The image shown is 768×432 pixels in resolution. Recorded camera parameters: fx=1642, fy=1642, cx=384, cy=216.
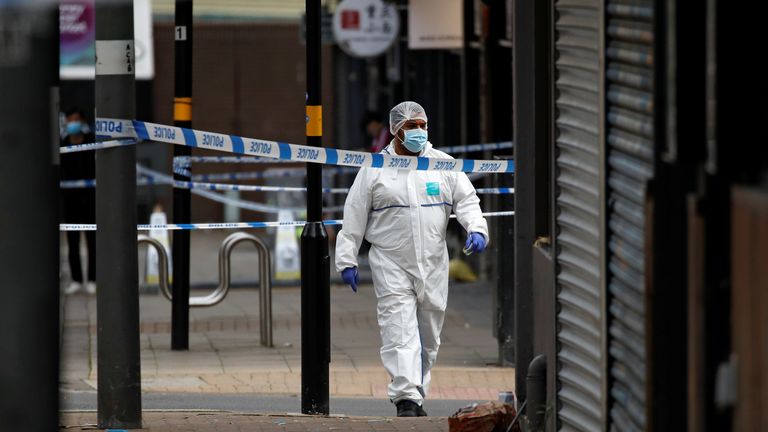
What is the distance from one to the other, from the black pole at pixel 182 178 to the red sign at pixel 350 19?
647 centimetres

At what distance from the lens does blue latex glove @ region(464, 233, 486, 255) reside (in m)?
8.87

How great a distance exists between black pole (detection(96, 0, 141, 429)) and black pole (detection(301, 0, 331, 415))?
1.32m

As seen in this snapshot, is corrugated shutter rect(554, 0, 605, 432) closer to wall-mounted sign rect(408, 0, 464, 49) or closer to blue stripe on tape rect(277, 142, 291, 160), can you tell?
blue stripe on tape rect(277, 142, 291, 160)

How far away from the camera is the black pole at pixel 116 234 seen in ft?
24.9

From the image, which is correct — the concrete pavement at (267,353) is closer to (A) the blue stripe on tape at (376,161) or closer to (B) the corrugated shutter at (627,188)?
(A) the blue stripe on tape at (376,161)

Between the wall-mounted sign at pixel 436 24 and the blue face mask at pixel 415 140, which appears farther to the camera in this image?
the wall-mounted sign at pixel 436 24

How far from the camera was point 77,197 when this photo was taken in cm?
1584

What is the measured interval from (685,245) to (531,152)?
2.65m

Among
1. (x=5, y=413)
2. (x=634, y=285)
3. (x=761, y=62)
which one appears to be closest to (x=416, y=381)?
(x=634, y=285)

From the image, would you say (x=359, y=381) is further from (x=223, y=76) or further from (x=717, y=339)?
(x=223, y=76)

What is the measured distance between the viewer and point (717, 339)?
400cm

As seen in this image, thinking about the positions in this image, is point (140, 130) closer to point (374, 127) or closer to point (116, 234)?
point (116, 234)

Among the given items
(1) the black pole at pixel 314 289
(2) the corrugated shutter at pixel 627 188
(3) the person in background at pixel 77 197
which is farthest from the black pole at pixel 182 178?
(2) the corrugated shutter at pixel 627 188

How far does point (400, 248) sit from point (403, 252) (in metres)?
0.03
